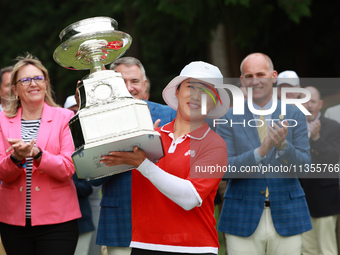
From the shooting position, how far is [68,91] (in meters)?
18.4

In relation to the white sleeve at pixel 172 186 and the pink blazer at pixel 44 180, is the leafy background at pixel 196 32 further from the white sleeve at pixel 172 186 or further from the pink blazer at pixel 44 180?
the white sleeve at pixel 172 186

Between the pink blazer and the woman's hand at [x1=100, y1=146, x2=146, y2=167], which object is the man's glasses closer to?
the pink blazer

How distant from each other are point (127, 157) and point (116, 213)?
4.22 ft

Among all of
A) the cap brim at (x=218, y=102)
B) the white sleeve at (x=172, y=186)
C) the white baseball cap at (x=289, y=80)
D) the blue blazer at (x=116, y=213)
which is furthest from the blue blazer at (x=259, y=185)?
the white baseball cap at (x=289, y=80)

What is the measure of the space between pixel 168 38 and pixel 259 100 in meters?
12.1

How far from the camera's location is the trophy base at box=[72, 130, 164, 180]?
9.86 feet

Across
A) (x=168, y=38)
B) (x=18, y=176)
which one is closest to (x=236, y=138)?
(x=18, y=176)

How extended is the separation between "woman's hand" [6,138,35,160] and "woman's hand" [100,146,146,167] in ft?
3.26

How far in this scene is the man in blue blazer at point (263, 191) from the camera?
422 cm

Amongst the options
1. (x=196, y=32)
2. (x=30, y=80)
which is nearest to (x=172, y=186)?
(x=30, y=80)

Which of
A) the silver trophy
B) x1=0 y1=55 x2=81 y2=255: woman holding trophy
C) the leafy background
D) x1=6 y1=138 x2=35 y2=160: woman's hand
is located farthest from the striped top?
the leafy background

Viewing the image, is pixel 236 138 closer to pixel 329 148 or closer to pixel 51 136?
pixel 51 136

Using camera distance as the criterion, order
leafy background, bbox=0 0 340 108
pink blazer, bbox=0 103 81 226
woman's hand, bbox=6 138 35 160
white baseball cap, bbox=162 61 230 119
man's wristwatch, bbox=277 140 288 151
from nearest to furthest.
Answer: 1. white baseball cap, bbox=162 61 230 119
2. woman's hand, bbox=6 138 35 160
3. man's wristwatch, bbox=277 140 288 151
4. pink blazer, bbox=0 103 81 226
5. leafy background, bbox=0 0 340 108

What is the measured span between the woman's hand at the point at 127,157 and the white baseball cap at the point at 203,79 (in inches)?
23.7
